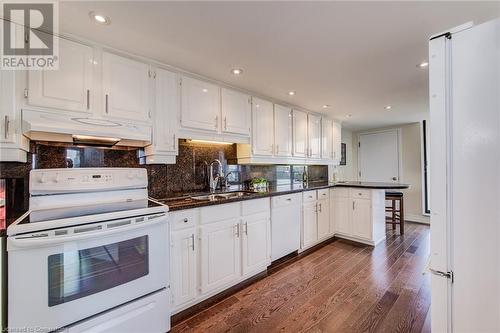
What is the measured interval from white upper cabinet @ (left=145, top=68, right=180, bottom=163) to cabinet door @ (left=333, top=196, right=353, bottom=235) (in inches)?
110

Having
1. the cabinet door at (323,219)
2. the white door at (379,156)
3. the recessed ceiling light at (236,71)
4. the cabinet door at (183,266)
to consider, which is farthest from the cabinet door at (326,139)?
the cabinet door at (183,266)

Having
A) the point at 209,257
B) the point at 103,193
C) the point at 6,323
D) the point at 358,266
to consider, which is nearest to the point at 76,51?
the point at 103,193

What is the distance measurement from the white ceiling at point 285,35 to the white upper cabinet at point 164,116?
0.17 meters

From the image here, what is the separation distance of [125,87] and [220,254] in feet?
5.50

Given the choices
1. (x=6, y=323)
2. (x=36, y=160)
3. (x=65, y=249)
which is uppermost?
(x=36, y=160)

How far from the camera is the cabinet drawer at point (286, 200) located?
8.64 feet

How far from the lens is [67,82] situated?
162 centimetres

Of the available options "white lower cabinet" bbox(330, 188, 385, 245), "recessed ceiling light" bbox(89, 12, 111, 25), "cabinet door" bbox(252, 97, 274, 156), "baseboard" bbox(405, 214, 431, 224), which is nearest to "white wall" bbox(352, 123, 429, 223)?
"baseboard" bbox(405, 214, 431, 224)

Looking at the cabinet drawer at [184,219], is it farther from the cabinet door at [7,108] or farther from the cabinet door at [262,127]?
the cabinet door at [262,127]

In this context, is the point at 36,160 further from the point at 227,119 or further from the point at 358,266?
the point at 358,266

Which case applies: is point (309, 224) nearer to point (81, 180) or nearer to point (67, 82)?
point (81, 180)

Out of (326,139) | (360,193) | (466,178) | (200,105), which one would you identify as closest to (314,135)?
(326,139)

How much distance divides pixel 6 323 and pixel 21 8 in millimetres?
1829

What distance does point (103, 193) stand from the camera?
1595 mm
